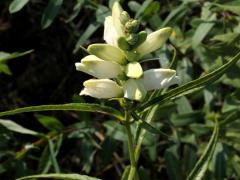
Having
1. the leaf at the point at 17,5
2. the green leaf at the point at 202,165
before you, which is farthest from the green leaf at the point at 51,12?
the green leaf at the point at 202,165

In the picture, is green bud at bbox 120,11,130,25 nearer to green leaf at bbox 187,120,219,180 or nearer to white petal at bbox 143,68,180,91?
white petal at bbox 143,68,180,91

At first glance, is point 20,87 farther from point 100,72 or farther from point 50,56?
point 100,72

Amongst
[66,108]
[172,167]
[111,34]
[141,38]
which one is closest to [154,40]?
[141,38]

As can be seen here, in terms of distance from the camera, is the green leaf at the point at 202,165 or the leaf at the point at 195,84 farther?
the green leaf at the point at 202,165

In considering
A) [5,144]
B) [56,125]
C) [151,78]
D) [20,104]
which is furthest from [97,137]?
[151,78]

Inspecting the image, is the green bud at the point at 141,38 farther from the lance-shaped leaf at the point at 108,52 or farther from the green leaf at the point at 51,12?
the green leaf at the point at 51,12

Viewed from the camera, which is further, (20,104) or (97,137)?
(20,104)

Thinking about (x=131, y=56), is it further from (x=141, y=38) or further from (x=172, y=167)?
(x=172, y=167)
